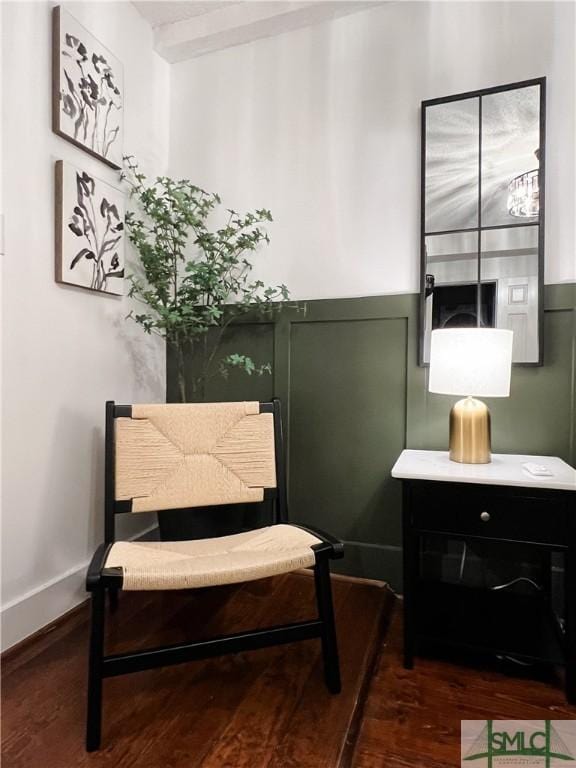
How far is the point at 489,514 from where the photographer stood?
1.34 metres

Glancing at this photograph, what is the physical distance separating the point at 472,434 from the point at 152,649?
1.20 metres

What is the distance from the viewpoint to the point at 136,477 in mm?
1565

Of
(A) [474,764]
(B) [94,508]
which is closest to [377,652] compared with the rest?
(A) [474,764]

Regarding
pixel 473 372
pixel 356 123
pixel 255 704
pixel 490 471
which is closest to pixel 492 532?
pixel 490 471

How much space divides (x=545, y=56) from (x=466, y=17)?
0.38 metres

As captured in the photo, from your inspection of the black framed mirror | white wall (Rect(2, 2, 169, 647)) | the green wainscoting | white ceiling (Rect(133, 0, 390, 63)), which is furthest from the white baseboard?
white ceiling (Rect(133, 0, 390, 63))

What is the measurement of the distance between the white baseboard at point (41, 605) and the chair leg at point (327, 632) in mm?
1025

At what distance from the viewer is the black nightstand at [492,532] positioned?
4.23 ft

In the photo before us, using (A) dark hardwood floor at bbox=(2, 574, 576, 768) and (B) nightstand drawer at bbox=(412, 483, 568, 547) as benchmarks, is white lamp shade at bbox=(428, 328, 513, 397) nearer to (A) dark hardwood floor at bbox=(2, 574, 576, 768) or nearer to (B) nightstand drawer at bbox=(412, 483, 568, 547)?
(B) nightstand drawer at bbox=(412, 483, 568, 547)

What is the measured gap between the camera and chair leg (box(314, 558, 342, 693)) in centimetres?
126

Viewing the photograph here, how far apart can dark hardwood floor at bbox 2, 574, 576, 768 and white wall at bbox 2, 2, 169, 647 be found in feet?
0.77

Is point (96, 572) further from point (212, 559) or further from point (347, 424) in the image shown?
point (347, 424)

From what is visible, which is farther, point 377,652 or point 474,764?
point 377,652

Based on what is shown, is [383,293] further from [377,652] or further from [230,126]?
[377,652]
